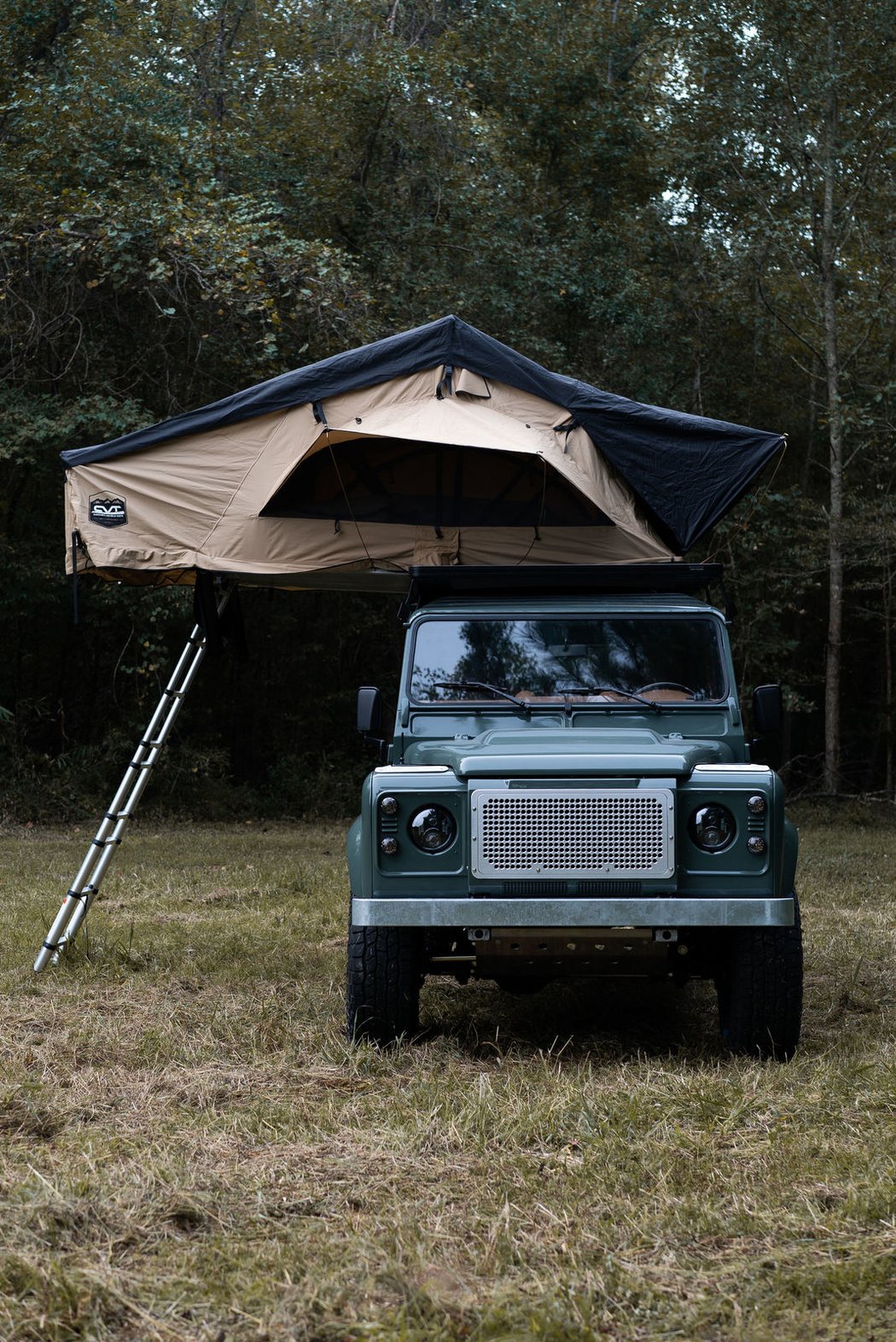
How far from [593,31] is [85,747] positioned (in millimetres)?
12823

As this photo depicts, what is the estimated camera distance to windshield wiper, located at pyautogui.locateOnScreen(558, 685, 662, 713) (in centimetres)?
608

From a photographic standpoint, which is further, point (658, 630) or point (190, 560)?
point (190, 560)

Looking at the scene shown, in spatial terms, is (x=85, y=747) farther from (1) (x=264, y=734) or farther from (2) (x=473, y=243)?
(2) (x=473, y=243)

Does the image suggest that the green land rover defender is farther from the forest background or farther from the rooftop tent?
the forest background

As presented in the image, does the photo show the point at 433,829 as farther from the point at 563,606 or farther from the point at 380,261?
the point at 380,261

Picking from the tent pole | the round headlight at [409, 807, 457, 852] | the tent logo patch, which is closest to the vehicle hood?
the round headlight at [409, 807, 457, 852]

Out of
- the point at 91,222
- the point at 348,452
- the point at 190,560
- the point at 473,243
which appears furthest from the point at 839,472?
the point at 190,560

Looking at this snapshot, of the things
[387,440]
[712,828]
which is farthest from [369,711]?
[387,440]

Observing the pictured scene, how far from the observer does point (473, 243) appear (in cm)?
1748

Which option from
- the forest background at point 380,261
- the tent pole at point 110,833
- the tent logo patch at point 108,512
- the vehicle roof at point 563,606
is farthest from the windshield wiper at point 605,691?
the forest background at point 380,261

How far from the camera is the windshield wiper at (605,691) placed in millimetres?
6078

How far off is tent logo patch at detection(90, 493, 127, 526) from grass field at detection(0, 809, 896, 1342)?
7.82ft

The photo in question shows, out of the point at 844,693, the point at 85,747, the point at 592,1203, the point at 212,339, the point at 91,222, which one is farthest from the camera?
the point at 844,693

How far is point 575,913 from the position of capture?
4.97 meters
